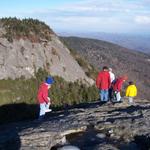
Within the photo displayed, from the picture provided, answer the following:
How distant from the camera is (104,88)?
23375 millimetres

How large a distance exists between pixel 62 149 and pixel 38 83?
22.7 meters

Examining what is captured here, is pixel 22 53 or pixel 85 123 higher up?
pixel 22 53

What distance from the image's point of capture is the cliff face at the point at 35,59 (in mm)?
36031

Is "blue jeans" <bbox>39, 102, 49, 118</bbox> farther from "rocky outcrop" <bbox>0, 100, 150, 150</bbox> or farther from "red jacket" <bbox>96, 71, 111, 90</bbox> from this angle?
"red jacket" <bbox>96, 71, 111, 90</bbox>

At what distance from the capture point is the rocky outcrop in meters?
14.2

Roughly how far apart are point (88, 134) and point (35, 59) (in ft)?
77.3

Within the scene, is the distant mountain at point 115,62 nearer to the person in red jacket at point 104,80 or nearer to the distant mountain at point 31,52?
the distant mountain at point 31,52

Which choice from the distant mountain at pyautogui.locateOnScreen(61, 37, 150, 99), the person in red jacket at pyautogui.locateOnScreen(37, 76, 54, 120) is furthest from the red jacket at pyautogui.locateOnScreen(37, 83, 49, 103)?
the distant mountain at pyautogui.locateOnScreen(61, 37, 150, 99)

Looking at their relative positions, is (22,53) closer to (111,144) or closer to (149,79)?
(111,144)

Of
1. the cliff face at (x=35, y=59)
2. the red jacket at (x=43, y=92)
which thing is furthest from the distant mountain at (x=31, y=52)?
the red jacket at (x=43, y=92)

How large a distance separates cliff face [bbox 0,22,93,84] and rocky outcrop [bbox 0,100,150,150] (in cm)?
1807

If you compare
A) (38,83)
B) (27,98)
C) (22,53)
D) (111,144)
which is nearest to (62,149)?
(111,144)

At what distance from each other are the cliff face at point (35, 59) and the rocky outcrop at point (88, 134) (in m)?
18.1

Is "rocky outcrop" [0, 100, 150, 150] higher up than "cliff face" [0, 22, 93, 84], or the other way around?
"cliff face" [0, 22, 93, 84]
